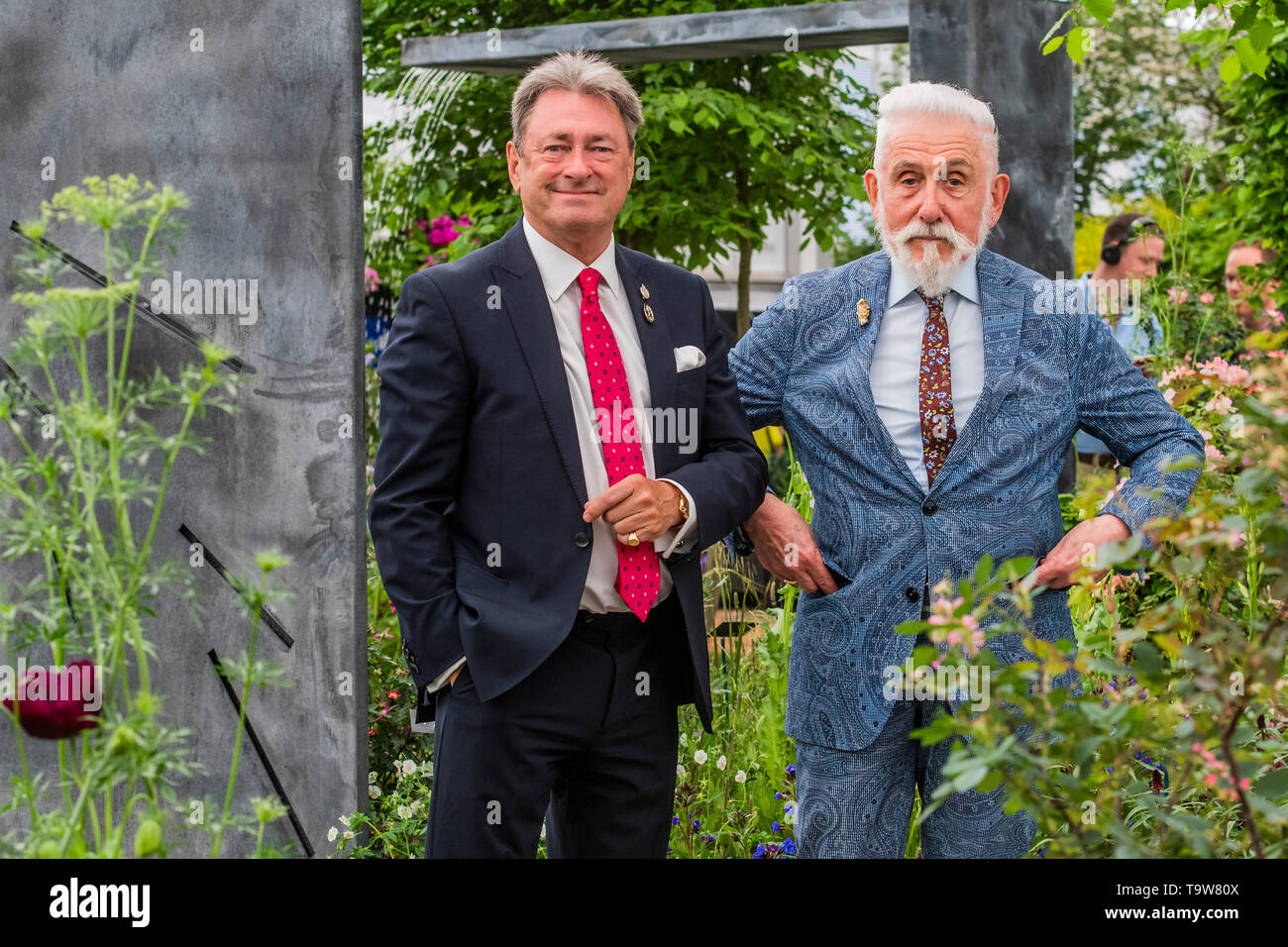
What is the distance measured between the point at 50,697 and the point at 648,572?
1.14 m

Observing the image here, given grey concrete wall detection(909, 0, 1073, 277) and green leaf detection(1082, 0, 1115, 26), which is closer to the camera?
green leaf detection(1082, 0, 1115, 26)

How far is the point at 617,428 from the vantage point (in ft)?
7.75

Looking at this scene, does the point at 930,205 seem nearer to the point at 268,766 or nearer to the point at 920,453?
A: the point at 920,453

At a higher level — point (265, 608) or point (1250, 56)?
point (1250, 56)

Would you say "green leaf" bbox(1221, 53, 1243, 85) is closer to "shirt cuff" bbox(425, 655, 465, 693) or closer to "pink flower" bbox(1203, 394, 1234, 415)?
"pink flower" bbox(1203, 394, 1234, 415)

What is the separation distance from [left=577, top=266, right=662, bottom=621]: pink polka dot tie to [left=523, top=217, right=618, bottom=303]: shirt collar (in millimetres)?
26

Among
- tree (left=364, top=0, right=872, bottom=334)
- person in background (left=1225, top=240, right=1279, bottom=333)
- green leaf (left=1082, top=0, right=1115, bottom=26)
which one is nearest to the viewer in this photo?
green leaf (left=1082, top=0, right=1115, bottom=26)

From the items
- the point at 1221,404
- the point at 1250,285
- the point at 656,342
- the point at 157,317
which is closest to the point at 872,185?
the point at 656,342

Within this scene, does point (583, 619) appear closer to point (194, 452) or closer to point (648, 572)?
point (648, 572)

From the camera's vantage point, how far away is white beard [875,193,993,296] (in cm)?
252

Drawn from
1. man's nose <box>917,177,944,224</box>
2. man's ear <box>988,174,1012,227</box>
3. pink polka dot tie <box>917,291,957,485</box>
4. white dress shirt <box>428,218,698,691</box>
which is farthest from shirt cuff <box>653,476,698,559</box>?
man's ear <box>988,174,1012,227</box>

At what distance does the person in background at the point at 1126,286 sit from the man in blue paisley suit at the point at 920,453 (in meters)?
1.19

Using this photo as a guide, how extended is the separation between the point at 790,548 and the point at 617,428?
41 cm
